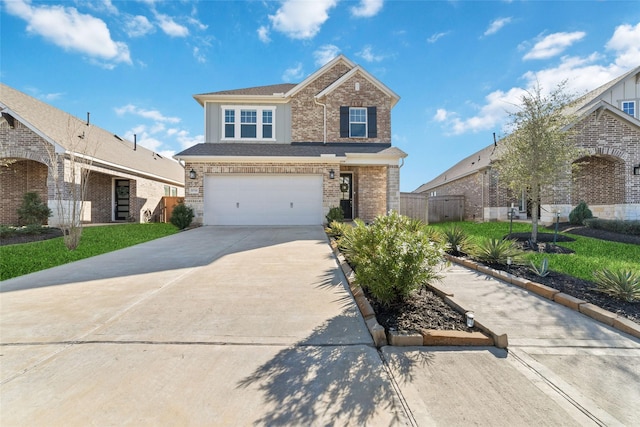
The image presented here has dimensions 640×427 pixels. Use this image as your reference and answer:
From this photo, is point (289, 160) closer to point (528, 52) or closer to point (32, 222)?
point (528, 52)

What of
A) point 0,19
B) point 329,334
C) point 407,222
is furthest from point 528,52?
point 0,19

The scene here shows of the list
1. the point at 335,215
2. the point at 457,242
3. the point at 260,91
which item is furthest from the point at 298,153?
the point at 457,242

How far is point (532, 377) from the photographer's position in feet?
7.96

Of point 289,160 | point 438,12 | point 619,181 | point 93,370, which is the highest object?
point 438,12

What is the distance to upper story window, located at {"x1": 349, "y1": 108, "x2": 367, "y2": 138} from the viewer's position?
47.6ft

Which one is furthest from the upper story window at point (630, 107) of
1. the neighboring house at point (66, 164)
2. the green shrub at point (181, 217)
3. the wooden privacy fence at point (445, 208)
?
the neighboring house at point (66, 164)

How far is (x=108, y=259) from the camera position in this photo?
265 inches

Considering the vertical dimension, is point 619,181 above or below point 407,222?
above

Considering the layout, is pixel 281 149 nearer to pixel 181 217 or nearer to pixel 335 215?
pixel 335 215

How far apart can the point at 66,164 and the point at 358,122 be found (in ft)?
43.3

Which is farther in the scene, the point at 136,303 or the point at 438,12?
the point at 438,12

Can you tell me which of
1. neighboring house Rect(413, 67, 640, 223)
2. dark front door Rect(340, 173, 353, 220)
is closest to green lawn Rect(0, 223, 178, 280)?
dark front door Rect(340, 173, 353, 220)

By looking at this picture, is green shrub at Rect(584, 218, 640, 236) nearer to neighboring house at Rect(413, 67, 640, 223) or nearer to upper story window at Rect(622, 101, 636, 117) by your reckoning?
neighboring house at Rect(413, 67, 640, 223)

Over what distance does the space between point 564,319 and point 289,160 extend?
1080cm
